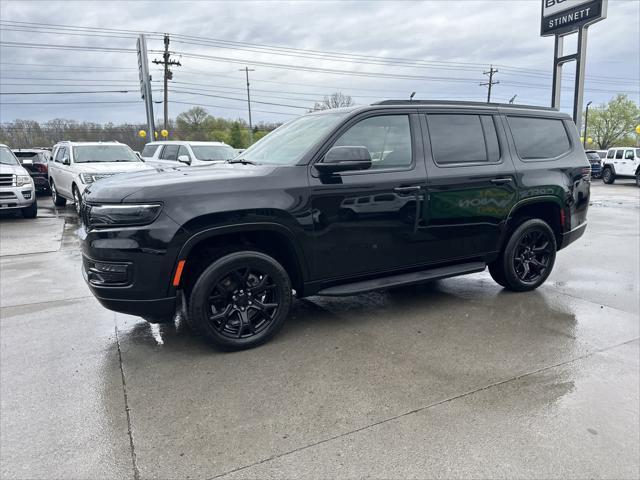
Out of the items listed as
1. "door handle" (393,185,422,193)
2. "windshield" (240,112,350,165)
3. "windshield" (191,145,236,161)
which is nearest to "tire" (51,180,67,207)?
"windshield" (191,145,236,161)

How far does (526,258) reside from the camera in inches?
207

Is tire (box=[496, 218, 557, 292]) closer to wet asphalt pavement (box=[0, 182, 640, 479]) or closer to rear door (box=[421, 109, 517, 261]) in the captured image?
wet asphalt pavement (box=[0, 182, 640, 479])


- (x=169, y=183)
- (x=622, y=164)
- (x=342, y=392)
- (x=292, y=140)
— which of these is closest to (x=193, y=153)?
(x=292, y=140)

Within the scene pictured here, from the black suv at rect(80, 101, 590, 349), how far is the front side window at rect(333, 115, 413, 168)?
1 cm

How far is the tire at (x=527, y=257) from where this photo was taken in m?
5.05

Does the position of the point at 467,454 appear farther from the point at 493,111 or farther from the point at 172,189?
the point at 493,111

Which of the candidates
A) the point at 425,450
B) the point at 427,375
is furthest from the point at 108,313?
the point at 425,450

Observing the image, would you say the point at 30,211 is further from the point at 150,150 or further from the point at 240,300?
the point at 240,300

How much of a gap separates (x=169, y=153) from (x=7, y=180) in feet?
15.9

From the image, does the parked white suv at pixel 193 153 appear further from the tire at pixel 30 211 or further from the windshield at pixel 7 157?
the windshield at pixel 7 157

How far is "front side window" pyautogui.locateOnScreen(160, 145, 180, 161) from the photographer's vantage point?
14.6m

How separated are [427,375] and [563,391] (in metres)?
0.90

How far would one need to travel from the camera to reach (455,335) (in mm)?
4098

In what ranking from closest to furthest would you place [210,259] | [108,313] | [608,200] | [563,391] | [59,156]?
1. [563,391]
2. [210,259]
3. [108,313]
4. [59,156]
5. [608,200]
